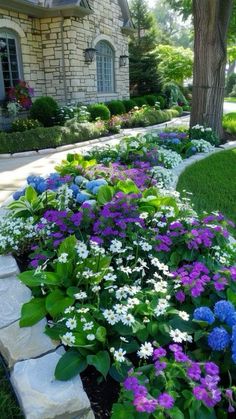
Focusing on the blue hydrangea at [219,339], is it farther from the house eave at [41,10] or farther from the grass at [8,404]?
the house eave at [41,10]

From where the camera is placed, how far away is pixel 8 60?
400 inches

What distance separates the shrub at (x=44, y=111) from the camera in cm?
955

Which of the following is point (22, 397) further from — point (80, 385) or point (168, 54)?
point (168, 54)

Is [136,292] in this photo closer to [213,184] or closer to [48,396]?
[48,396]

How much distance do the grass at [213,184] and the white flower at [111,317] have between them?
7.98 ft

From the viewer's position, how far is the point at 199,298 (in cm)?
192

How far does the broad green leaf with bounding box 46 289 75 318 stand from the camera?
1.83 metres

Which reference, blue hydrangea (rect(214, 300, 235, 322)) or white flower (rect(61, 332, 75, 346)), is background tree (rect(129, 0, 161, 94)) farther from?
white flower (rect(61, 332, 75, 346))

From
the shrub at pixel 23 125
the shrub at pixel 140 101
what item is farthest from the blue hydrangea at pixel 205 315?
the shrub at pixel 140 101

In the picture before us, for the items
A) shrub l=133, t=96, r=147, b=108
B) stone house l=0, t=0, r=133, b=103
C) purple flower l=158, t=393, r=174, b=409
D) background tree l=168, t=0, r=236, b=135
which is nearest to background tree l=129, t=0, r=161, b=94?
shrub l=133, t=96, r=147, b=108

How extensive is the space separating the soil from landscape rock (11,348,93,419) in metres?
0.07

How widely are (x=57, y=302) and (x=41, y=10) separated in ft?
34.4

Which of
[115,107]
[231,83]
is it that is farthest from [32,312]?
[231,83]

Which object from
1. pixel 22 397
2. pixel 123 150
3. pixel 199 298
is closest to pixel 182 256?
pixel 199 298
